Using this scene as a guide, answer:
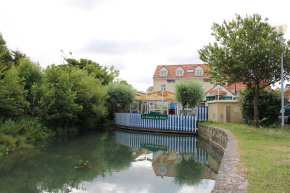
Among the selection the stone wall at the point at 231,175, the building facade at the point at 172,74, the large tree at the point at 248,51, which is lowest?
the stone wall at the point at 231,175

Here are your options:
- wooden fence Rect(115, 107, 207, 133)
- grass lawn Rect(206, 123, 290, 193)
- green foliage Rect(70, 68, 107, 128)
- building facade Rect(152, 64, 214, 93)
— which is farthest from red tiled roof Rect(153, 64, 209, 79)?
grass lawn Rect(206, 123, 290, 193)

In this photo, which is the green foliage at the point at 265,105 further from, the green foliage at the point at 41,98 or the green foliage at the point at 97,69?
the green foliage at the point at 97,69

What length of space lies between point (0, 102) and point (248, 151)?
34.9 feet

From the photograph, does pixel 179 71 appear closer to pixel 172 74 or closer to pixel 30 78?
pixel 172 74

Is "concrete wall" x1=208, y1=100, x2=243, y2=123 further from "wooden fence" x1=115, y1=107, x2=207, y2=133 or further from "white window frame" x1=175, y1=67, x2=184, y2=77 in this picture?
"white window frame" x1=175, y1=67, x2=184, y2=77

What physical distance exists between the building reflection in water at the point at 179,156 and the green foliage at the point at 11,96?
5817 millimetres

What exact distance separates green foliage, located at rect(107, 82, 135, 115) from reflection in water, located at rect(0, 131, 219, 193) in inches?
400

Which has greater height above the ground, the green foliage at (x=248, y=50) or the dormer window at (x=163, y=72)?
the dormer window at (x=163, y=72)

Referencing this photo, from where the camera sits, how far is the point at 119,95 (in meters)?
25.4

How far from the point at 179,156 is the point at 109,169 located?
3719 millimetres

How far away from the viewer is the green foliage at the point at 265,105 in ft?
60.4

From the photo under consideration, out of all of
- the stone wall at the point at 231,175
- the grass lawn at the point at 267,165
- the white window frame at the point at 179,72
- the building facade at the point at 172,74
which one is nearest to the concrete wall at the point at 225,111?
the grass lawn at the point at 267,165

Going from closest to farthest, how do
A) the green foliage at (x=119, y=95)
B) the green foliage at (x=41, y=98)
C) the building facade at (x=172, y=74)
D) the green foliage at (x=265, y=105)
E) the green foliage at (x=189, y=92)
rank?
the green foliage at (x=41, y=98)
the green foliage at (x=265, y=105)
the green foliage at (x=189, y=92)
the green foliage at (x=119, y=95)
the building facade at (x=172, y=74)

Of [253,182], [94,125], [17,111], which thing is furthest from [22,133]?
[253,182]
